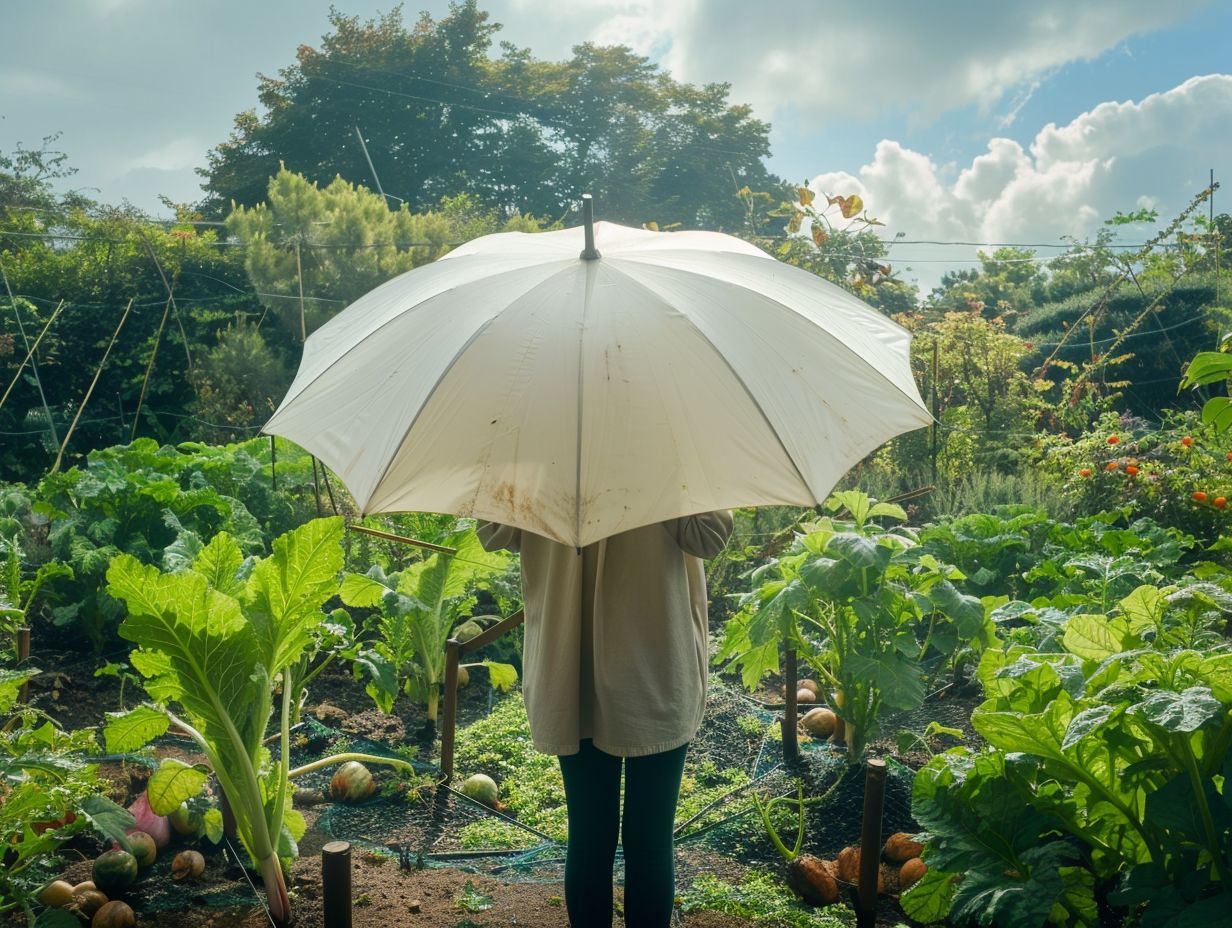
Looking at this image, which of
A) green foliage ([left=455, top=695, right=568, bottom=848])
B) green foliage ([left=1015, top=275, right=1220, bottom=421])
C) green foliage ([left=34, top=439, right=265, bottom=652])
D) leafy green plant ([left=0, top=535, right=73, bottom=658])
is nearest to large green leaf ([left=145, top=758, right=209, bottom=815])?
green foliage ([left=455, top=695, right=568, bottom=848])

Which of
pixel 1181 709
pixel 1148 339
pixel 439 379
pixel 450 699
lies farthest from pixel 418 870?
pixel 1148 339

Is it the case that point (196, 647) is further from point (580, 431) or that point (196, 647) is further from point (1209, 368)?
point (1209, 368)

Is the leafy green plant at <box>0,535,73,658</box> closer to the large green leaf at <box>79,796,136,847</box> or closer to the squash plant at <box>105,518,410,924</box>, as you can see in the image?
the squash plant at <box>105,518,410,924</box>

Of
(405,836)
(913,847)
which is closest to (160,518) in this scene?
(405,836)

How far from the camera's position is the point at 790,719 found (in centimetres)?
402

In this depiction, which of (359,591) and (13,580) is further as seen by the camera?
(13,580)

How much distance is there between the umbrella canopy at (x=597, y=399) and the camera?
181 centimetres

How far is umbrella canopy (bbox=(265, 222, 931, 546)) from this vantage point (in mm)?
1812

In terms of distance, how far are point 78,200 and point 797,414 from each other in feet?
54.7

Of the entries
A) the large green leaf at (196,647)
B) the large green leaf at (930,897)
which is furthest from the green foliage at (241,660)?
the large green leaf at (930,897)

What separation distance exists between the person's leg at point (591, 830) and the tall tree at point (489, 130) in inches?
845

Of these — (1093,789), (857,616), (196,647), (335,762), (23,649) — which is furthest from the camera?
(23,649)

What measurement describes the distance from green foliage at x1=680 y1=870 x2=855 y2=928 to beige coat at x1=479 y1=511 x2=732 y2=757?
3.67ft

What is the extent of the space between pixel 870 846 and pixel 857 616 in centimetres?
99
